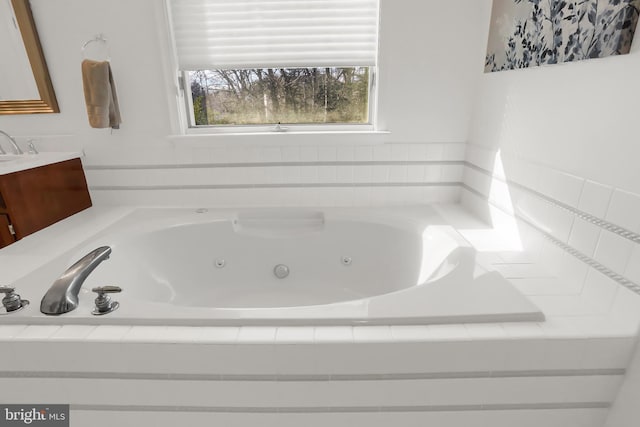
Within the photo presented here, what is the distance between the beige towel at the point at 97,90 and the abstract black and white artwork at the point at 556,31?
6.00 feet

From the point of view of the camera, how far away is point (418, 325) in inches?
37.5

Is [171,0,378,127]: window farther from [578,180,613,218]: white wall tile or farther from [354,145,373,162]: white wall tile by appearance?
[578,180,613,218]: white wall tile

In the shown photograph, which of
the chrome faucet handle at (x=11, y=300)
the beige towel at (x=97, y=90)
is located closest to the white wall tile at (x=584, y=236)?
the chrome faucet handle at (x=11, y=300)

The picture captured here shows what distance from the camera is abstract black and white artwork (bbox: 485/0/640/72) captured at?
0.89 metres

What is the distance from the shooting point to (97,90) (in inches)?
62.8

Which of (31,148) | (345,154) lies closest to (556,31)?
(345,154)

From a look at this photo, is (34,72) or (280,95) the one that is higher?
(34,72)

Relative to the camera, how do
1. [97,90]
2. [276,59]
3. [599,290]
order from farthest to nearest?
[276,59]
[97,90]
[599,290]

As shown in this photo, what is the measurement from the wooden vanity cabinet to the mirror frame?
0.31 m

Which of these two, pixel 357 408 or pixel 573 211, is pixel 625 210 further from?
pixel 357 408

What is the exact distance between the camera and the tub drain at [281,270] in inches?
72.2

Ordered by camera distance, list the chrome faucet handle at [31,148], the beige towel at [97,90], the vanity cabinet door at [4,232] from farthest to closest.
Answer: the chrome faucet handle at [31,148], the beige towel at [97,90], the vanity cabinet door at [4,232]

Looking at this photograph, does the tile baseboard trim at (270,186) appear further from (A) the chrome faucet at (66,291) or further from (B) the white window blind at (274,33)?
(A) the chrome faucet at (66,291)

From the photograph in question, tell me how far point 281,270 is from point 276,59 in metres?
1.11
